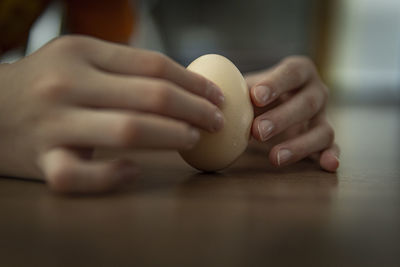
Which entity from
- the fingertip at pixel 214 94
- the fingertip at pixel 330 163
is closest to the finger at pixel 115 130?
the fingertip at pixel 214 94

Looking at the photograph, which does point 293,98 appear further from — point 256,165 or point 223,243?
point 223,243

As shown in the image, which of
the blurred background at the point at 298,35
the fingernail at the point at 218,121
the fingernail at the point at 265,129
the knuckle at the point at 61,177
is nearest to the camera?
the knuckle at the point at 61,177

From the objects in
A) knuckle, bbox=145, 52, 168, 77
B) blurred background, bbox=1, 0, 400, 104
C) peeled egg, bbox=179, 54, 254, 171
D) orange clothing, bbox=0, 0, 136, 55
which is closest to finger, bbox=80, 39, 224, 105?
knuckle, bbox=145, 52, 168, 77

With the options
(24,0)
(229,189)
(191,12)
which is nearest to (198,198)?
(229,189)

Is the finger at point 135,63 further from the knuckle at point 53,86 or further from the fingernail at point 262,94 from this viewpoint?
the fingernail at point 262,94

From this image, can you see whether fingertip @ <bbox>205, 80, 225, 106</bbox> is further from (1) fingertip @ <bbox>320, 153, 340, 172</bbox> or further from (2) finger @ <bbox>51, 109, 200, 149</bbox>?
(1) fingertip @ <bbox>320, 153, 340, 172</bbox>
